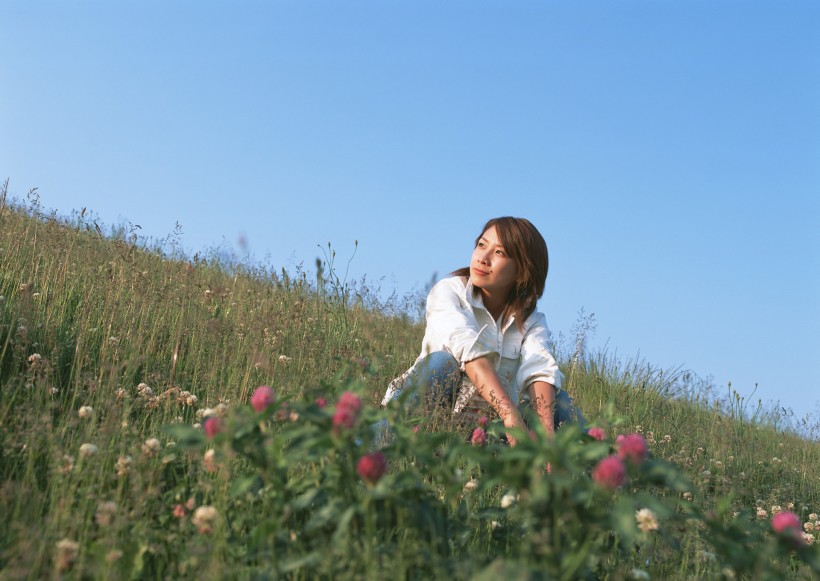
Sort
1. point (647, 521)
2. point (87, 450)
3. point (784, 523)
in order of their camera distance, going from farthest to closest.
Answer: point (87, 450) < point (647, 521) < point (784, 523)

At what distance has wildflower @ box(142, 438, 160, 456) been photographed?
2.48 meters

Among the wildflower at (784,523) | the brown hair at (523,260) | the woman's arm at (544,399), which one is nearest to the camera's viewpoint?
the wildflower at (784,523)

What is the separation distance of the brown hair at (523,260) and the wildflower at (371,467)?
2973 mm

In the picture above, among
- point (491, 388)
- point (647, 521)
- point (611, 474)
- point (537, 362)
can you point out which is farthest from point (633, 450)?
point (537, 362)

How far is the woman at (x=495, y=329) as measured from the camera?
425 cm

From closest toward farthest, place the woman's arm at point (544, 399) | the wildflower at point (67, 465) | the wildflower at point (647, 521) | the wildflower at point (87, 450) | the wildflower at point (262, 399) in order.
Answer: the wildflower at point (262, 399)
the wildflower at point (647, 521)
the wildflower at point (67, 465)
the wildflower at point (87, 450)
the woman's arm at point (544, 399)

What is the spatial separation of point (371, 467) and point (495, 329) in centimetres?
293

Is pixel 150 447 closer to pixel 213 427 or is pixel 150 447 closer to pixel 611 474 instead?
pixel 213 427

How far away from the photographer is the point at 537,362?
14.5 feet

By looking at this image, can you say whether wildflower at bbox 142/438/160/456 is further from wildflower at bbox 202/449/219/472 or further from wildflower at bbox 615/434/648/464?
wildflower at bbox 615/434/648/464

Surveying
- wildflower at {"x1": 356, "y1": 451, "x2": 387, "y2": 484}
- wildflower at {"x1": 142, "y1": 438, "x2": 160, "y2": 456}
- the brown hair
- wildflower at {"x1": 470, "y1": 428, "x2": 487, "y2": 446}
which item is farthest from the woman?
wildflower at {"x1": 356, "y1": 451, "x2": 387, "y2": 484}

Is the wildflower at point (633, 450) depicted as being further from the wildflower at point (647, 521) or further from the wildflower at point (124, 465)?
the wildflower at point (124, 465)

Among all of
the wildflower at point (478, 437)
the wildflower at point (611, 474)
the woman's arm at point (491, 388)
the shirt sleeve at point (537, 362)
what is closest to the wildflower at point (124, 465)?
the wildflower at point (478, 437)

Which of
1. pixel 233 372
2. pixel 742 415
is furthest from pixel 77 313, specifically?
pixel 742 415
